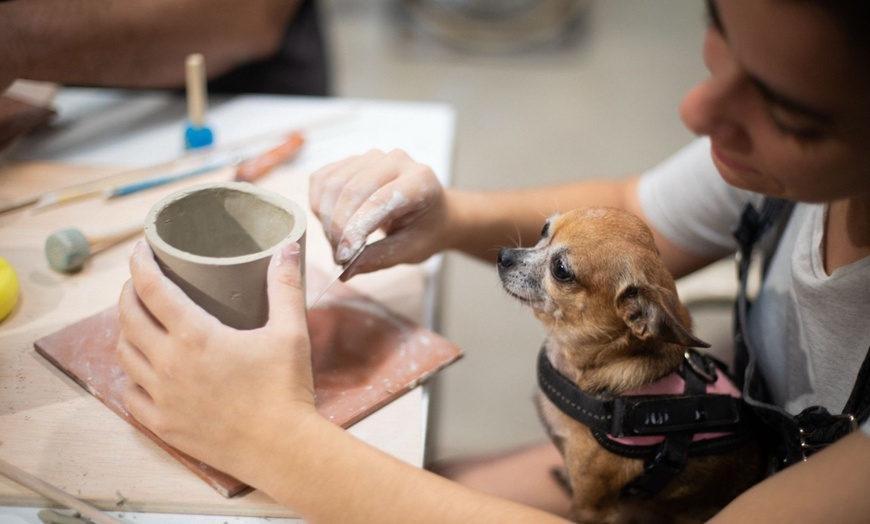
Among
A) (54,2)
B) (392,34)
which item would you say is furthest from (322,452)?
(392,34)

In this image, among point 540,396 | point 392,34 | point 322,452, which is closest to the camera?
point 322,452

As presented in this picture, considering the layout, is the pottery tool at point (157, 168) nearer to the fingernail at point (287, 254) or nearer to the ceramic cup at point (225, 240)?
the ceramic cup at point (225, 240)

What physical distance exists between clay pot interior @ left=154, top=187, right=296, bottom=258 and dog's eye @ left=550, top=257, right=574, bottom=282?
12.8 inches

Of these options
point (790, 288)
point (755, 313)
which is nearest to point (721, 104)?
point (790, 288)

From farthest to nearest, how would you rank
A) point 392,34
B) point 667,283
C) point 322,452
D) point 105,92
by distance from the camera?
point 392,34 → point 105,92 → point 667,283 → point 322,452

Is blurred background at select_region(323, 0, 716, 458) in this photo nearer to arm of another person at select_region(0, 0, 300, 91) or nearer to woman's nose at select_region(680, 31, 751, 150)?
arm of another person at select_region(0, 0, 300, 91)

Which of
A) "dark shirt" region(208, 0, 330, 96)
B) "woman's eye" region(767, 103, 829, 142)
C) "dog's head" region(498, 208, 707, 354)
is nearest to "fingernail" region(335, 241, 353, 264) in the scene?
"dog's head" region(498, 208, 707, 354)

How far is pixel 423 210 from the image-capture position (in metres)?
0.89

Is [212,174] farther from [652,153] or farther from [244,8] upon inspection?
[652,153]

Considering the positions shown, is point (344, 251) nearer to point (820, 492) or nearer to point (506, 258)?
point (506, 258)

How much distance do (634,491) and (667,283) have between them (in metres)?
0.25

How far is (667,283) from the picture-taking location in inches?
31.7

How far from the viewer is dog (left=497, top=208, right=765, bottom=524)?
80 cm

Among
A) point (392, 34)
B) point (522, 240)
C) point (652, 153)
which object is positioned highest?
point (522, 240)
